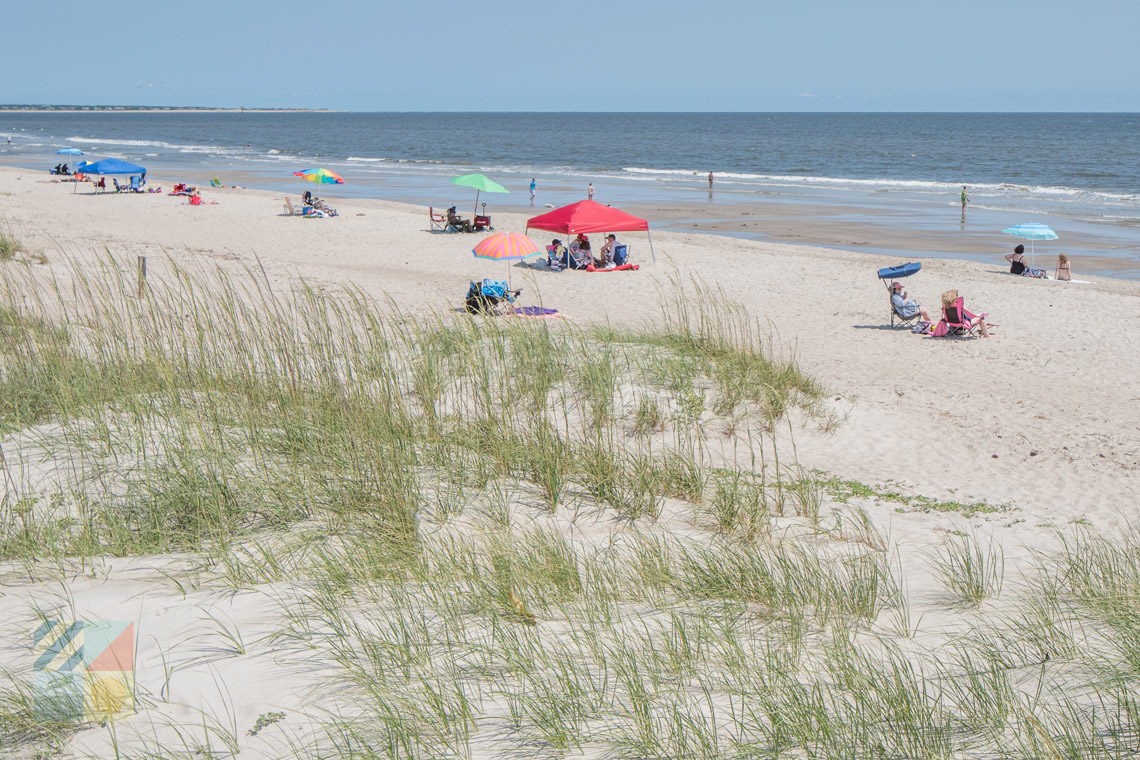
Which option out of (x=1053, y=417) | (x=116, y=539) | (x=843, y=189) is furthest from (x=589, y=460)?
(x=843, y=189)

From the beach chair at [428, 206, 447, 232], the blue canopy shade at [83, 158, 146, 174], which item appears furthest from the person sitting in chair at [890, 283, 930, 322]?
the blue canopy shade at [83, 158, 146, 174]

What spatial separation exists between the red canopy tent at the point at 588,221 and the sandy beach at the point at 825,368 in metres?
1.12

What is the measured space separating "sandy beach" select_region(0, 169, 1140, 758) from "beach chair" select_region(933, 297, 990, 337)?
0.23 metres

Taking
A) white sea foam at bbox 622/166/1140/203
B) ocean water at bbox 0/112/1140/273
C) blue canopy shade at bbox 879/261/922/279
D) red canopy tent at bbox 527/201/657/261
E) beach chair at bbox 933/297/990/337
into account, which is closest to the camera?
beach chair at bbox 933/297/990/337

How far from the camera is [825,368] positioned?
1123cm

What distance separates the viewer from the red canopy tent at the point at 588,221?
16125 mm

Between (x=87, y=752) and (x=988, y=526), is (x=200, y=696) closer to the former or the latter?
(x=87, y=752)

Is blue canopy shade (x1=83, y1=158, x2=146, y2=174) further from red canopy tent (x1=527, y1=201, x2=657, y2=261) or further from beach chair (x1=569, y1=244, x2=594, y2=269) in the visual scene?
red canopy tent (x1=527, y1=201, x2=657, y2=261)

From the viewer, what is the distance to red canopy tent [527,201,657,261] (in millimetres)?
16125

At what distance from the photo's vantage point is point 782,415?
8.02 m

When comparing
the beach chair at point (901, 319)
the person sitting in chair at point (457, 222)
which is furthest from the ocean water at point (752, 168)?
the beach chair at point (901, 319)

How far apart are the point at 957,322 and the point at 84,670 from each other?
12.1m

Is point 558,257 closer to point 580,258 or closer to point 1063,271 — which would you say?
point 580,258

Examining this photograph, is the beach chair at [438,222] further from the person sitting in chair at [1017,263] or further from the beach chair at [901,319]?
the person sitting in chair at [1017,263]
